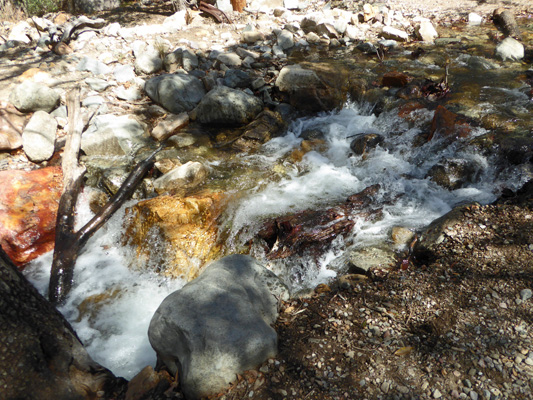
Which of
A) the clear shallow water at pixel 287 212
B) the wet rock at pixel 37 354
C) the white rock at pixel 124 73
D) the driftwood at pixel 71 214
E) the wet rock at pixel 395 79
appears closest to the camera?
the wet rock at pixel 37 354

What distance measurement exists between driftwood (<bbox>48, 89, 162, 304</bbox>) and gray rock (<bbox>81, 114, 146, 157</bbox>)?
201 millimetres

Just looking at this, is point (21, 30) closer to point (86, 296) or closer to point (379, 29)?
point (86, 296)

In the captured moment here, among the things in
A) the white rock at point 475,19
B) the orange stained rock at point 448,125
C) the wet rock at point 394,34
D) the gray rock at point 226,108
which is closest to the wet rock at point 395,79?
the orange stained rock at point 448,125

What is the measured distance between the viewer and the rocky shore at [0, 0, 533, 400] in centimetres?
243

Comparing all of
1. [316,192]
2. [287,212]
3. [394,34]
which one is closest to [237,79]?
[316,192]

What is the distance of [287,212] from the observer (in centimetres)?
455

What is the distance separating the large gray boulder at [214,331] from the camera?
95.3 inches

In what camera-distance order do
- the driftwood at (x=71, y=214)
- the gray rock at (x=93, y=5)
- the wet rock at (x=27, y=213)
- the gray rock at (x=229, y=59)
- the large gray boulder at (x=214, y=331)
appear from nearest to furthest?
the large gray boulder at (x=214, y=331)
the driftwood at (x=71, y=214)
the wet rock at (x=27, y=213)
the gray rock at (x=229, y=59)
the gray rock at (x=93, y=5)

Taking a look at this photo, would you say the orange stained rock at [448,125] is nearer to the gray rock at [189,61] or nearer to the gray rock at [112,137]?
the gray rock at [112,137]

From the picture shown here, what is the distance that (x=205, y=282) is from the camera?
2912 millimetres

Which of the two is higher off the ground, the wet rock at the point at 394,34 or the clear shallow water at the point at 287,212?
the wet rock at the point at 394,34

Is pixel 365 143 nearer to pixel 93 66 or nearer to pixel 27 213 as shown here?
pixel 27 213

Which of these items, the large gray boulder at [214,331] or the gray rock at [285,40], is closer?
the large gray boulder at [214,331]

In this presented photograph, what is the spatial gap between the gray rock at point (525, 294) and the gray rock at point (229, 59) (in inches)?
270
